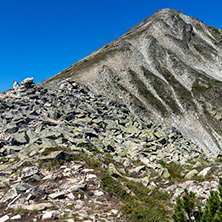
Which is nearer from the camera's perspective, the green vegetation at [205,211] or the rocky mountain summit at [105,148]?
the green vegetation at [205,211]

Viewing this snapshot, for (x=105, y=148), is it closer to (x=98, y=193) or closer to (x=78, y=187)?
(x=98, y=193)

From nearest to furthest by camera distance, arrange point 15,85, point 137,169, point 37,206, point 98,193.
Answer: point 37,206 → point 98,193 → point 137,169 → point 15,85

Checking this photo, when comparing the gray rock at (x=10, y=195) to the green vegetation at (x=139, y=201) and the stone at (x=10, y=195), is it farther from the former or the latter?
the green vegetation at (x=139, y=201)

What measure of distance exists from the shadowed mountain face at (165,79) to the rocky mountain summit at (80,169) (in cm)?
2589

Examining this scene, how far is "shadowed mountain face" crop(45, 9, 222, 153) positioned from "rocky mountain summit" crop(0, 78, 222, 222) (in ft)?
84.9

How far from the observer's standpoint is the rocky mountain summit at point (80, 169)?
959 cm

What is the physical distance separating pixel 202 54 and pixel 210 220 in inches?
4323

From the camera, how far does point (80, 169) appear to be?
42.8ft

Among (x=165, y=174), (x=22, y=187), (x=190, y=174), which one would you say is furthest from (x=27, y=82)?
(x=190, y=174)

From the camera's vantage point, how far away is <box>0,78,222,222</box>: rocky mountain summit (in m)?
9.59

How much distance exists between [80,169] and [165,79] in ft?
225

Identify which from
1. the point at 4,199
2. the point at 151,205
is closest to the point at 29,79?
the point at 4,199

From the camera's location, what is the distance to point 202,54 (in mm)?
99812

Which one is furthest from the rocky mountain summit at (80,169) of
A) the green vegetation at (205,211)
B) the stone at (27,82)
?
the stone at (27,82)
